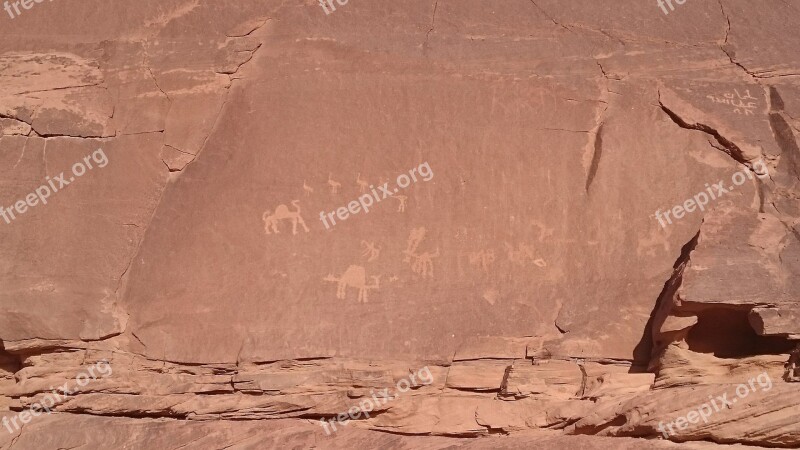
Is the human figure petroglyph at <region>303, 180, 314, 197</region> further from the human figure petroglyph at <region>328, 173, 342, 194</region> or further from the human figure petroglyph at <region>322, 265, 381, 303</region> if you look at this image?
the human figure petroglyph at <region>322, 265, 381, 303</region>

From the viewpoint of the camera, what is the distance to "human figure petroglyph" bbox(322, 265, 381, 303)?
5102 millimetres

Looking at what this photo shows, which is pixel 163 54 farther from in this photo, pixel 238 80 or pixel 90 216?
pixel 90 216

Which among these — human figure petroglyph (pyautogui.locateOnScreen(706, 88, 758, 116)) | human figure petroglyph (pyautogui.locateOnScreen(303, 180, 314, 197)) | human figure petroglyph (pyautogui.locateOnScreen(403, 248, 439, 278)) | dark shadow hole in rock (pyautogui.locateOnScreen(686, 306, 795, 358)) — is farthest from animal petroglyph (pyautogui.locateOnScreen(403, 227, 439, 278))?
human figure petroglyph (pyautogui.locateOnScreen(706, 88, 758, 116))

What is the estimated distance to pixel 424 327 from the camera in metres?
5.07

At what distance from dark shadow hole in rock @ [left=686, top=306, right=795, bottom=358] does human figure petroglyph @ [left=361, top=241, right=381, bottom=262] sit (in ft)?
5.75

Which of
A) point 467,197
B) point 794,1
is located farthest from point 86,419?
point 794,1

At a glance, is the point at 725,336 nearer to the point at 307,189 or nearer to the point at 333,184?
the point at 333,184

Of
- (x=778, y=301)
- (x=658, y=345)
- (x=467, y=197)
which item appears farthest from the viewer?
(x=467, y=197)

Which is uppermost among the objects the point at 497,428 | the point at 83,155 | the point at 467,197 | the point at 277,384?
the point at 83,155

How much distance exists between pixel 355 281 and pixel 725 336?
6.69 ft

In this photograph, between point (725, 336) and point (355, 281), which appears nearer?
point (725, 336)

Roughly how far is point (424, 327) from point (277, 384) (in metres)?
0.87

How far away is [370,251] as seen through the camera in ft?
16.9

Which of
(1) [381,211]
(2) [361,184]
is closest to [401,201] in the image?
(1) [381,211]
